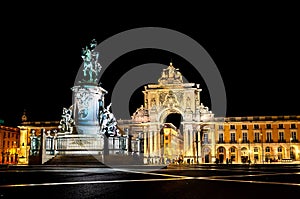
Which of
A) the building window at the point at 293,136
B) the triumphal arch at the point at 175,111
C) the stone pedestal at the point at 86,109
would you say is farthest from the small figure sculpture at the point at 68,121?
the building window at the point at 293,136

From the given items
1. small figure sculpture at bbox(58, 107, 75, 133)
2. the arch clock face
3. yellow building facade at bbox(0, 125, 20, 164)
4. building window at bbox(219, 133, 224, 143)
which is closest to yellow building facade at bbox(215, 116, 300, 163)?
building window at bbox(219, 133, 224, 143)

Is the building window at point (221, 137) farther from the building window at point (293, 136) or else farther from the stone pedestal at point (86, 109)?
the stone pedestal at point (86, 109)

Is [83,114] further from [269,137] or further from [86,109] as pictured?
[269,137]

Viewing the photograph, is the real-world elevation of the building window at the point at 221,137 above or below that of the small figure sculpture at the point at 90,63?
below

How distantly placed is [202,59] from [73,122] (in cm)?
3832

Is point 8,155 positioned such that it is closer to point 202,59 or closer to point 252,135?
point 202,59

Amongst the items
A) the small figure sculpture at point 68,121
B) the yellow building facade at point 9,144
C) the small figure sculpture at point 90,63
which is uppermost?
the small figure sculpture at point 90,63

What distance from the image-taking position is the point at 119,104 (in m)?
86.4

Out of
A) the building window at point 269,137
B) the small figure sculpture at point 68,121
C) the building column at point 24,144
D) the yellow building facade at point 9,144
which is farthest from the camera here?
the yellow building facade at point 9,144

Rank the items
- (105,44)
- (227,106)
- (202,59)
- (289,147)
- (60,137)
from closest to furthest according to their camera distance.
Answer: (60,137) → (105,44) → (202,59) → (289,147) → (227,106)

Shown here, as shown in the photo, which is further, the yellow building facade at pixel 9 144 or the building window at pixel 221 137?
the yellow building facade at pixel 9 144

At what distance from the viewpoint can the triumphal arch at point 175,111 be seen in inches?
3305

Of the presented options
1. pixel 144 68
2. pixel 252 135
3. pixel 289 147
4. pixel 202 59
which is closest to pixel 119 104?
pixel 144 68

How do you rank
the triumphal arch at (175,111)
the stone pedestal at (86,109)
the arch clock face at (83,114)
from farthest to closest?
the triumphal arch at (175,111)
the arch clock face at (83,114)
the stone pedestal at (86,109)
